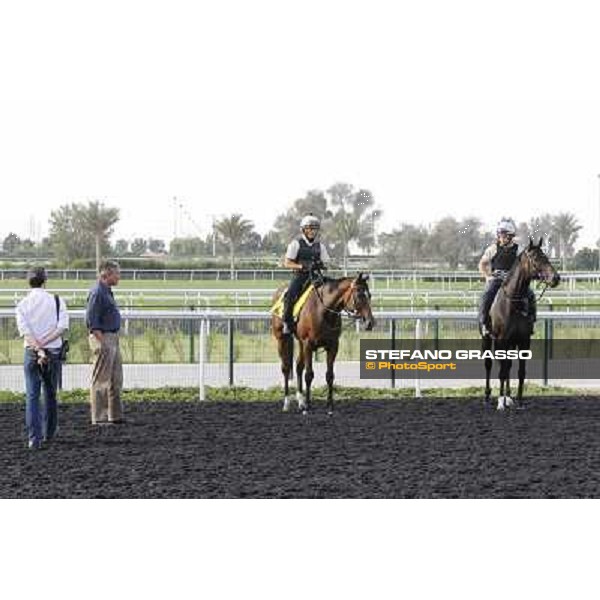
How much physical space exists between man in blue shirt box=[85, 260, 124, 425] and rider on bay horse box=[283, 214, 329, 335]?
6.29 feet

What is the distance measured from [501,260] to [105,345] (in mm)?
4154

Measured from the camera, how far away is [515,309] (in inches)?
481

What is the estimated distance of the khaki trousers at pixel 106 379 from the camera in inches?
424

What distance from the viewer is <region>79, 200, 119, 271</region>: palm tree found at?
1783 inches

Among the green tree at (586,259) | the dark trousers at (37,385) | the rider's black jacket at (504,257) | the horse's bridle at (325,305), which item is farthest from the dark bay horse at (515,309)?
the green tree at (586,259)

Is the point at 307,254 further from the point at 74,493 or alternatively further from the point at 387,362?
the point at 74,493

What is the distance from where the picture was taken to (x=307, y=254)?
38.9ft

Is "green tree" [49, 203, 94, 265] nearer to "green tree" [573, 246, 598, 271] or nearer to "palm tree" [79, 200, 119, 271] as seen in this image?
"palm tree" [79, 200, 119, 271]

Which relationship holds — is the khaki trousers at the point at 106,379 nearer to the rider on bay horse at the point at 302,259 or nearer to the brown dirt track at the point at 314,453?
the brown dirt track at the point at 314,453

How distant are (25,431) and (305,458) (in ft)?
10.0

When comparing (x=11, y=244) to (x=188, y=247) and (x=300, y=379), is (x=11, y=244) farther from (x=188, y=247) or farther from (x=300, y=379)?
(x=300, y=379)

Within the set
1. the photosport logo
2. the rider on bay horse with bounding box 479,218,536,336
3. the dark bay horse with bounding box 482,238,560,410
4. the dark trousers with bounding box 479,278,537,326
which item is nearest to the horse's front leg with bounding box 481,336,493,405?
the dark bay horse with bounding box 482,238,560,410

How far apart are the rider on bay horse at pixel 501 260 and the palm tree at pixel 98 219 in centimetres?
3377

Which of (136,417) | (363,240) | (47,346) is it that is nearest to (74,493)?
(47,346)
